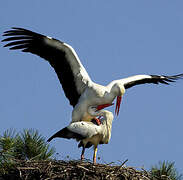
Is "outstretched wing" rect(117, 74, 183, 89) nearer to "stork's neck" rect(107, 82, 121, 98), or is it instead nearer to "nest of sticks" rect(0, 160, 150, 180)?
"stork's neck" rect(107, 82, 121, 98)

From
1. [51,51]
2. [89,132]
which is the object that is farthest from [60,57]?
[89,132]

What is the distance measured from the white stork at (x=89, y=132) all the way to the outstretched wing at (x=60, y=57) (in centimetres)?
99

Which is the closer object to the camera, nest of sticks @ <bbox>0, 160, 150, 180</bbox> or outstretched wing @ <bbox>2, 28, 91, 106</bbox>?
nest of sticks @ <bbox>0, 160, 150, 180</bbox>

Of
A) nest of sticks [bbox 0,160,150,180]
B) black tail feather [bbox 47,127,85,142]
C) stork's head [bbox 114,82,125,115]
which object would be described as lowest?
nest of sticks [bbox 0,160,150,180]

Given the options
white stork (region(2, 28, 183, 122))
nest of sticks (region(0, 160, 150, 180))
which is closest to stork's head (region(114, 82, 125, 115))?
white stork (region(2, 28, 183, 122))

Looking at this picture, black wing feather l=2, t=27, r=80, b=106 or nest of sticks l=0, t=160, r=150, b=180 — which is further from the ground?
black wing feather l=2, t=27, r=80, b=106

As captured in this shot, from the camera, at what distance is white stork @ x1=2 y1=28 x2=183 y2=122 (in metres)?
Answer: 13.3

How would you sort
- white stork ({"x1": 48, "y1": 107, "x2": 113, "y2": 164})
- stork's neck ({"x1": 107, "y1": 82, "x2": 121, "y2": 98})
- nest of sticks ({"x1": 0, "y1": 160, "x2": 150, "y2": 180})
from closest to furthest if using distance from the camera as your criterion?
nest of sticks ({"x1": 0, "y1": 160, "x2": 150, "y2": 180}), white stork ({"x1": 48, "y1": 107, "x2": 113, "y2": 164}), stork's neck ({"x1": 107, "y1": 82, "x2": 121, "y2": 98})

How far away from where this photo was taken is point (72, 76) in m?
13.7

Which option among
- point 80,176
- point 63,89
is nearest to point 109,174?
point 80,176

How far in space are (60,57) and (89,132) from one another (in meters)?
1.91

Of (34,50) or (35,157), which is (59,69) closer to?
(34,50)

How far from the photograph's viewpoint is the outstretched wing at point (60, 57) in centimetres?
1345

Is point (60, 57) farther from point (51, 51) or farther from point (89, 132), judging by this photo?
point (89, 132)
